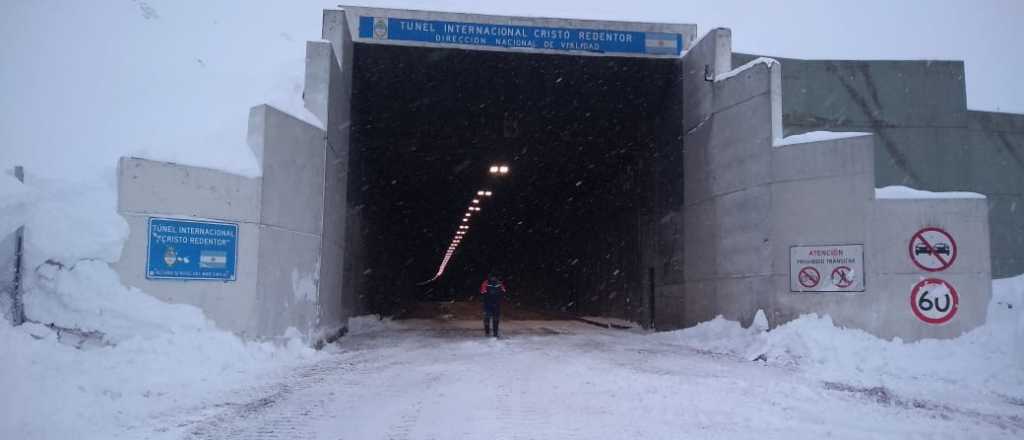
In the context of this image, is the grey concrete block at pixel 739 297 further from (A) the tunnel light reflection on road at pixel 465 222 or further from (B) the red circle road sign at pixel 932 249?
(A) the tunnel light reflection on road at pixel 465 222

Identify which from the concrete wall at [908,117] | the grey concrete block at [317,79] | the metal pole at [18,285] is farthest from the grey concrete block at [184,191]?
the concrete wall at [908,117]

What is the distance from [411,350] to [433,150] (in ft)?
45.1

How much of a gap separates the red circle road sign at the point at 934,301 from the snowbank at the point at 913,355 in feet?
1.63

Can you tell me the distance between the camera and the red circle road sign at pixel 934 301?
1304 cm

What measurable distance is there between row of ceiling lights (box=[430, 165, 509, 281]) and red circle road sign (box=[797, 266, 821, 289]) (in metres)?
17.2

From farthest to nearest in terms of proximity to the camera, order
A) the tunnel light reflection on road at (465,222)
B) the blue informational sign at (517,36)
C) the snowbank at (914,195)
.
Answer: the tunnel light reflection on road at (465,222)
the blue informational sign at (517,36)
the snowbank at (914,195)

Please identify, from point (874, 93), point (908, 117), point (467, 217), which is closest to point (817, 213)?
point (874, 93)

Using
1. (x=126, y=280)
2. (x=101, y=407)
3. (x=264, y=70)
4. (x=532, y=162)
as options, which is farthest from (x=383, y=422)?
(x=532, y=162)

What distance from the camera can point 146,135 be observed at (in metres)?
14.9

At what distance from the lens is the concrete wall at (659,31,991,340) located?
13344 millimetres

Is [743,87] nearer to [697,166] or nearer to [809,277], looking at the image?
[697,166]

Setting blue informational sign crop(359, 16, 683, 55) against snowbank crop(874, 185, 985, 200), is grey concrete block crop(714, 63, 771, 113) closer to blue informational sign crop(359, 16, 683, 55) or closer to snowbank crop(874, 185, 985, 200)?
blue informational sign crop(359, 16, 683, 55)

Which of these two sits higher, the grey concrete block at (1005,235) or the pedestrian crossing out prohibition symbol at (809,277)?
the grey concrete block at (1005,235)

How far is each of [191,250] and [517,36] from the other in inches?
412
